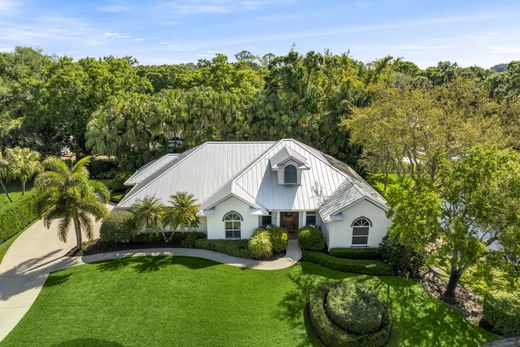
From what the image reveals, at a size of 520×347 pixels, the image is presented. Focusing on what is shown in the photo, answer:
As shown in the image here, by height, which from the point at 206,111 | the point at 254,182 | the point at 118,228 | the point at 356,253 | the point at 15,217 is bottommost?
the point at 356,253

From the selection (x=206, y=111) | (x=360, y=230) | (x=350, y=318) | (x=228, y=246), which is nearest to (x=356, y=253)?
(x=360, y=230)

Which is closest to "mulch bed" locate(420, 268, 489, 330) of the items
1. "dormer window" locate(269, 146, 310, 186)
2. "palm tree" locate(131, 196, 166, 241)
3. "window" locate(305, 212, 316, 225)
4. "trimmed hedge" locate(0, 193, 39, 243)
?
"window" locate(305, 212, 316, 225)

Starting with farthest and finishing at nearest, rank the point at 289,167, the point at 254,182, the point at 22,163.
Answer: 1. the point at 22,163
2. the point at 254,182
3. the point at 289,167

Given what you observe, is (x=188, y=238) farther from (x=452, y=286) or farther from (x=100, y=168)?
(x=100, y=168)

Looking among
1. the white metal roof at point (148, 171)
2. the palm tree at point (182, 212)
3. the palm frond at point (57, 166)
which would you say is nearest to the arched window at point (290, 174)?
the palm tree at point (182, 212)

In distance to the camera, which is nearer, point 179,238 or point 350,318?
point 350,318

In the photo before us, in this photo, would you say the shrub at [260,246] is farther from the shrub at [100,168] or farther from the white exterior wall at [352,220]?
the shrub at [100,168]

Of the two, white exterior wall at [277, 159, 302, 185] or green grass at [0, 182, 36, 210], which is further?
green grass at [0, 182, 36, 210]

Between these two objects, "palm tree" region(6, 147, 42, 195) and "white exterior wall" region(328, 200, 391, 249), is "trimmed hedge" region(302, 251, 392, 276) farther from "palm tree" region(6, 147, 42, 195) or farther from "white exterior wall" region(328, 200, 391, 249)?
"palm tree" region(6, 147, 42, 195)
